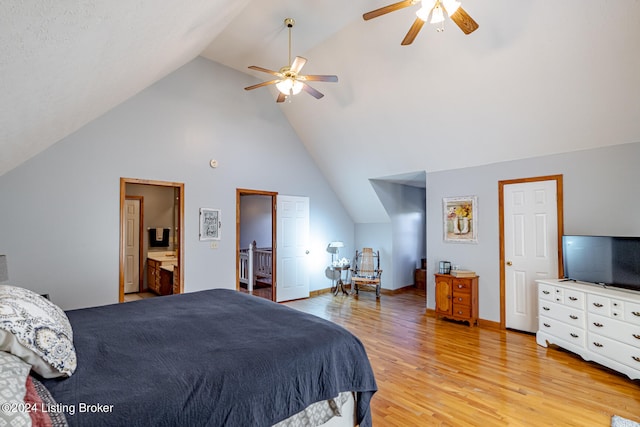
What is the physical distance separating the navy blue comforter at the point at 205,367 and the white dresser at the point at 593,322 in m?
2.68

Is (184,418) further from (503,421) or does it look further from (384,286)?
(384,286)

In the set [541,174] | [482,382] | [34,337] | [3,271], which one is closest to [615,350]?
[482,382]

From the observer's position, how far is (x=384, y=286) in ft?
22.5

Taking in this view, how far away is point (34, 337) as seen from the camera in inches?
50.3

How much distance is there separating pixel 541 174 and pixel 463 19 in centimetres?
272

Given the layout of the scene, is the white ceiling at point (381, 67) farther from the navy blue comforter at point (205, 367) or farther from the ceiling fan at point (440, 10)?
the navy blue comforter at point (205, 367)

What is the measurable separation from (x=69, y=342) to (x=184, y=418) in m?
0.72

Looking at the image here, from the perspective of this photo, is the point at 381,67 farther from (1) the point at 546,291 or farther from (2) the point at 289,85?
(1) the point at 546,291

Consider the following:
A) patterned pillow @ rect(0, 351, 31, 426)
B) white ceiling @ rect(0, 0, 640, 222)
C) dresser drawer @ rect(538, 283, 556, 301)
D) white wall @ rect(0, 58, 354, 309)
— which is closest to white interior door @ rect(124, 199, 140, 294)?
white wall @ rect(0, 58, 354, 309)

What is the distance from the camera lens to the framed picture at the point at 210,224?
496 cm

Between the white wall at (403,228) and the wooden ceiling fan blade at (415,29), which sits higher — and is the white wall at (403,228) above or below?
below

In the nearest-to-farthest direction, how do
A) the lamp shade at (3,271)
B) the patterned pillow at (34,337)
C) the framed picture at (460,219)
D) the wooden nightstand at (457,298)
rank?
1. the patterned pillow at (34,337)
2. the lamp shade at (3,271)
3. the wooden nightstand at (457,298)
4. the framed picture at (460,219)

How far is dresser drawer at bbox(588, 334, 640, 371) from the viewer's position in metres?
2.88

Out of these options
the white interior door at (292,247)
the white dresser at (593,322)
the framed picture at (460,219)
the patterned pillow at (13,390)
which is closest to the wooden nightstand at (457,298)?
the framed picture at (460,219)
